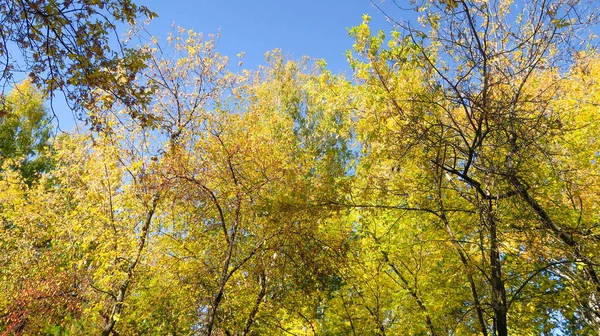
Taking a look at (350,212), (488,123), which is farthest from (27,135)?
(488,123)

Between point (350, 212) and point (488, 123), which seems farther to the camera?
point (350, 212)

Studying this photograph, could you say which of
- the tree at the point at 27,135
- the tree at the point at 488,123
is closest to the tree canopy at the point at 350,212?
the tree at the point at 488,123

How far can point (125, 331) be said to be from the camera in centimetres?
731

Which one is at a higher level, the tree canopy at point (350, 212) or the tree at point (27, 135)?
the tree at point (27, 135)

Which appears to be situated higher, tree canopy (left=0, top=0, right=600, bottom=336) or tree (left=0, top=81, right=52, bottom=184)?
tree (left=0, top=81, right=52, bottom=184)

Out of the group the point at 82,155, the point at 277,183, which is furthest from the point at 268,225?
the point at 82,155

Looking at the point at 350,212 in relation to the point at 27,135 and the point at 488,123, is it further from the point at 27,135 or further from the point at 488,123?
the point at 27,135

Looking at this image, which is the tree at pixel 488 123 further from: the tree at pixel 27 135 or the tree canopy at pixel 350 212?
the tree at pixel 27 135

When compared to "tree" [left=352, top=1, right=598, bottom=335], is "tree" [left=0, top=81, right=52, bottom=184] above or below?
above

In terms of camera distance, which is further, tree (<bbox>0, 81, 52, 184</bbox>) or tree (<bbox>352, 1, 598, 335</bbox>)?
tree (<bbox>0, 81, 52, 184</bbox>)

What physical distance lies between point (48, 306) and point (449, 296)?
22.0ft

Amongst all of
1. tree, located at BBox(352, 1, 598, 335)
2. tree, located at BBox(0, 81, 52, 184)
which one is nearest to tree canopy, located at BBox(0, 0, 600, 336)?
tree, located at BBox(352, 1, 598, 335)

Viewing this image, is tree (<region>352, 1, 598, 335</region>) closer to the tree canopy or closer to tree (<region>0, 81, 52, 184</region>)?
the tree canopy

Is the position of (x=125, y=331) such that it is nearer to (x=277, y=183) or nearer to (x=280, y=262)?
(x=280, y=262)
